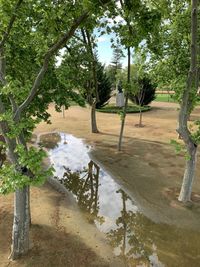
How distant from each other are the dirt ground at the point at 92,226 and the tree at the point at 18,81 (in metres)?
0.86

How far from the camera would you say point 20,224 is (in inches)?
300

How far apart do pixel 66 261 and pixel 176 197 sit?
519 cm

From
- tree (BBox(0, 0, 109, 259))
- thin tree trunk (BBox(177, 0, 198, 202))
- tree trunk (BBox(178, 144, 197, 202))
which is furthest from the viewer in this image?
tree trunk (BBox(178, 144, 197, 202))

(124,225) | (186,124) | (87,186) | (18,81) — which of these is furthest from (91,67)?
(18,81)

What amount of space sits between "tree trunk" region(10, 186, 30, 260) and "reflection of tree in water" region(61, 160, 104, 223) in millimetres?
2719

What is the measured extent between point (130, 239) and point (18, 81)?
5561mm

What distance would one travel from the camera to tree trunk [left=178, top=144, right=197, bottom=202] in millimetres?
10195

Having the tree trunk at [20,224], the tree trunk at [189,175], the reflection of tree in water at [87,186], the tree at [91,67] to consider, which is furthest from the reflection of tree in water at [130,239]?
the tree at [91,67]

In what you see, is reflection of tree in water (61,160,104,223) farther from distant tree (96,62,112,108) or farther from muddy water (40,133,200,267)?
distant tree (96,62,112,108)

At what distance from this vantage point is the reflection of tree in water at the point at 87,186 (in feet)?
35.1

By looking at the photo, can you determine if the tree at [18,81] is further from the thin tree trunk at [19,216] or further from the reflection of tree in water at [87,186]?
the reflection of tree in water at [87,186]

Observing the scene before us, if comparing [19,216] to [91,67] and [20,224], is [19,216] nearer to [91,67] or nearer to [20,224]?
[20,224]

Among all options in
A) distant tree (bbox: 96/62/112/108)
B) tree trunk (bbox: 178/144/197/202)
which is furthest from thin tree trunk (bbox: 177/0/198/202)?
distant tree (bbox: 96/62/112/108)

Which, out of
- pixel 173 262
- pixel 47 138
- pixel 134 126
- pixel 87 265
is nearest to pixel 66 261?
pixel 87 265
